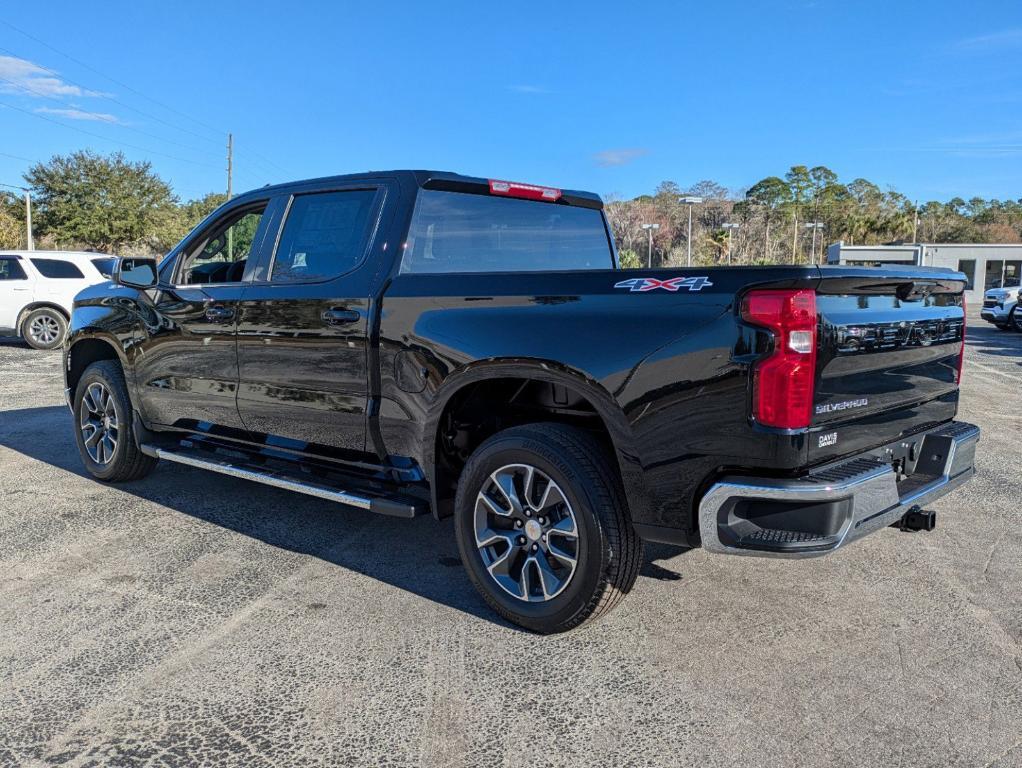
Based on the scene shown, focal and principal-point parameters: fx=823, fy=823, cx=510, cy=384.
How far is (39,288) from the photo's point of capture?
14805 mm

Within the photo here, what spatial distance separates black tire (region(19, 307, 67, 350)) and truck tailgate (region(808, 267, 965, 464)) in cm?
1518

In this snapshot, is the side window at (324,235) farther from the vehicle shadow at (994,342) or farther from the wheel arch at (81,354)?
the vehicle shadow at (994,342)

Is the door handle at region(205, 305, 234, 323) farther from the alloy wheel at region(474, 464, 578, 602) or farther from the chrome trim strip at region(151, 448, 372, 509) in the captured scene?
the alloy wheel at region(474, 464, 578, 602)

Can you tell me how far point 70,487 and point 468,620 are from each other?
3.59 meters

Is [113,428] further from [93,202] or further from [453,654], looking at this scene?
[93,202]

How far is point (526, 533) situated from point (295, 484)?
1400 mm

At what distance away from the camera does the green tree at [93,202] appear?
140 ft

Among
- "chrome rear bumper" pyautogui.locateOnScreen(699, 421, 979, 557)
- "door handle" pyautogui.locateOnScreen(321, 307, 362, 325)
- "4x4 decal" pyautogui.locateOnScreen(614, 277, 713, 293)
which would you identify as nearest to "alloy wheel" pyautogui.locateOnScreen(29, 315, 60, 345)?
"door handle" pyautogui.locateOnScreen(321, 307, 362, 325)

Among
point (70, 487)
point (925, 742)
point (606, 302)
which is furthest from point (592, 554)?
point (70, 487)

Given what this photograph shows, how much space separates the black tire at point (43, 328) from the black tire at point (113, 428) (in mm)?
10583

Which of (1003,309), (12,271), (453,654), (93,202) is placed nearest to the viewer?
(453,654)

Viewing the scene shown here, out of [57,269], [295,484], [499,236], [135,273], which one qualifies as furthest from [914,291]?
[57,269]

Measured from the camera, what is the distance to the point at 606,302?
120 inches

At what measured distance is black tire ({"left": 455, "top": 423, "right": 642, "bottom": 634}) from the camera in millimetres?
3135
